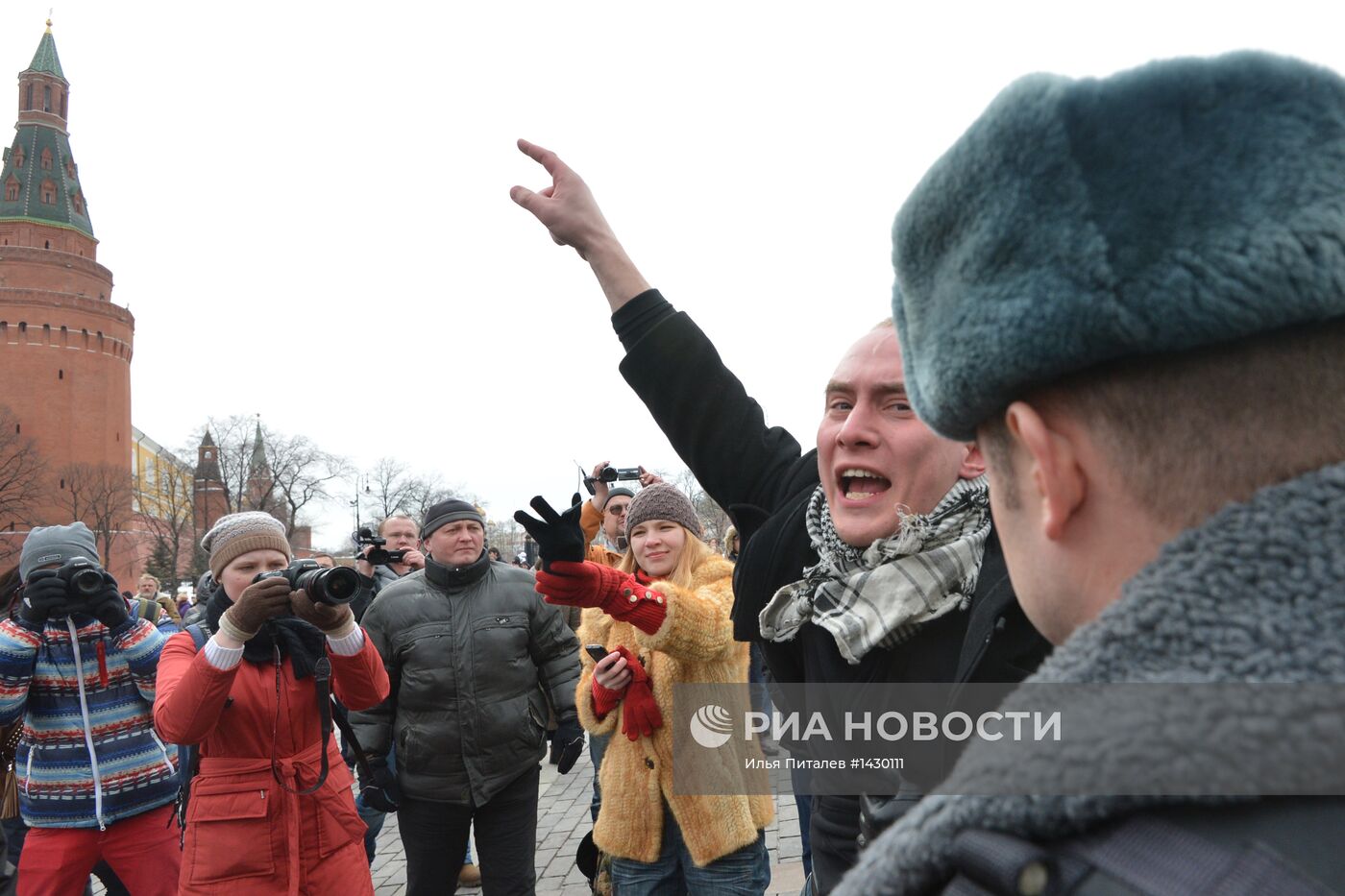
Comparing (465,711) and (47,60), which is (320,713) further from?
(47,60)

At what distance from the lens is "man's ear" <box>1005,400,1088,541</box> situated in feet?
2.73

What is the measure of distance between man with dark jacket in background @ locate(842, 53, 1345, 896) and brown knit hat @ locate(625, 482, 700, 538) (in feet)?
12.1

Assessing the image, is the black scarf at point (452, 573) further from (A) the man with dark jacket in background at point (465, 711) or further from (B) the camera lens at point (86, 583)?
(B) the camera lens at point (86, 583)

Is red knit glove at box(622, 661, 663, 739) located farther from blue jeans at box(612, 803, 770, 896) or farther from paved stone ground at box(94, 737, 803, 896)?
paved stone ground at box(94, 737, 803, 896)

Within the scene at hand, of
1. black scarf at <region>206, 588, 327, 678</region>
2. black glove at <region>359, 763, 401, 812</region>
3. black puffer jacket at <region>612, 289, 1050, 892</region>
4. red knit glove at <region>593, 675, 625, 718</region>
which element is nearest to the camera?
black puffer jacket at <region>612, 289, 1050, 892</region>

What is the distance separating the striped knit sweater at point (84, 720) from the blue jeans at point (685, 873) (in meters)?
2.30

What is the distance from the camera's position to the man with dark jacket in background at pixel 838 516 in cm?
177

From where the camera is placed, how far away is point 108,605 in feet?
14.3

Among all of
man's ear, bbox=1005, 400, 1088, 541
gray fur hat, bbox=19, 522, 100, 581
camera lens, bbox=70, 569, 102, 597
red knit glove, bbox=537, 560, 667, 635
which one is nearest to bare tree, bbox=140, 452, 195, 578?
gray fur hat, bbox=19, 522, 100, 581

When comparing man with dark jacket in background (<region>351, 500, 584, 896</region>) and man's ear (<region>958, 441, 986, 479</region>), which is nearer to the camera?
man's ear (<region>958, 441, 986, 479</region>)

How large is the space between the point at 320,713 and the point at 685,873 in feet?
5.68

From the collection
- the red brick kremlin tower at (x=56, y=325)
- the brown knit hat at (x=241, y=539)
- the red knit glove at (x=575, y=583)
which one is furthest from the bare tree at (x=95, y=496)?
the red knit glove at (x=575, y=583)

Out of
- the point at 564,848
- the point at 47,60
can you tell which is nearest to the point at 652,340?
the point at 564,848

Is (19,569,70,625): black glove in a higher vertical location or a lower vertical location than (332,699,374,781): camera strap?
higher
